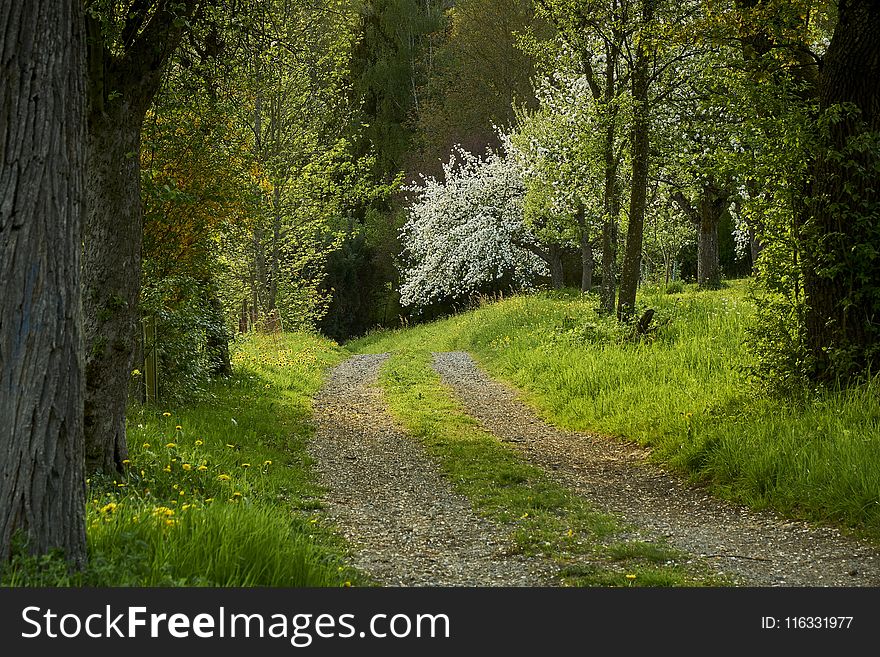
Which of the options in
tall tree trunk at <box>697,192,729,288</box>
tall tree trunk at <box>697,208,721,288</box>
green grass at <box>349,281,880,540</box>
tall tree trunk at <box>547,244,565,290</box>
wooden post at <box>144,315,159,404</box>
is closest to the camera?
green grass at <box>349,281,880,540</box>

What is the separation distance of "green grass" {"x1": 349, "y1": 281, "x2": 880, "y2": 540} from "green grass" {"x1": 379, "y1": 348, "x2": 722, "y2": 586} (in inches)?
59.5

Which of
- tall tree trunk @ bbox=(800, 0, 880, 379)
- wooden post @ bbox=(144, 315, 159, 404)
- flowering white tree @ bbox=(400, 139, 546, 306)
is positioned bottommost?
wooden post @ bbox=(144, 315, 159, 404)

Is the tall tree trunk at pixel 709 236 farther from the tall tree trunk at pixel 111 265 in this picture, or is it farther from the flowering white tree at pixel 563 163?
the tall tree trunk at pixel 111 265

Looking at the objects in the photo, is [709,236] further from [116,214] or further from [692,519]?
[116,214]

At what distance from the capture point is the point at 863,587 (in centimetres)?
501

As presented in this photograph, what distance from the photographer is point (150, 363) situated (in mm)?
10680

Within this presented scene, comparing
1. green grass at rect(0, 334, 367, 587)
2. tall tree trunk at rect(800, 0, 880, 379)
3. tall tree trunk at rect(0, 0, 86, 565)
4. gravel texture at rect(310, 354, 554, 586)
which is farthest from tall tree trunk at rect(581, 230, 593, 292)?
tall tree trunk at rect(0, 0, 86, 565)

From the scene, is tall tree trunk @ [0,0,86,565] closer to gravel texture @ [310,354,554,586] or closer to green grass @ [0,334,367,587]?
green grass @ [0,334,367,587]

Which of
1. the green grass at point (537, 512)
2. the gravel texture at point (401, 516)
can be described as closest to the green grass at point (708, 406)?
the green grass at point (537, 512)

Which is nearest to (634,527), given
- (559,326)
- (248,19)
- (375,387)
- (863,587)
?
(863,587)

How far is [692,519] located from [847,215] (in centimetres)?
377

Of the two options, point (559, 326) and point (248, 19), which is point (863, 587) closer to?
point (248, 19)

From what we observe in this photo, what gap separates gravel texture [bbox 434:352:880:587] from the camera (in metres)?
5.58

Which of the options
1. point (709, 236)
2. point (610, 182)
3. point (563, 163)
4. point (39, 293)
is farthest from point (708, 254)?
point (39, 293)
